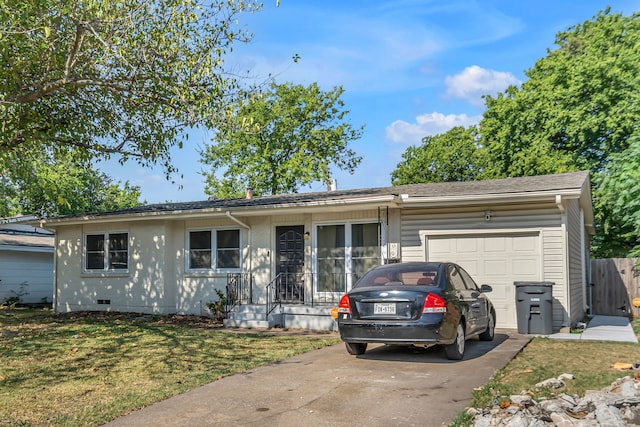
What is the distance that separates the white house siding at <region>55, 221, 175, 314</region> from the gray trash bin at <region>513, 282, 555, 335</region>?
9653mm

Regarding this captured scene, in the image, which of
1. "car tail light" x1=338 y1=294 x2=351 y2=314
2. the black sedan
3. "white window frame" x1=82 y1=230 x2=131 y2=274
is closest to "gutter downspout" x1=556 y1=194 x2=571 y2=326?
the black sedan

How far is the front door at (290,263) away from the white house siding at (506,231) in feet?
9.31

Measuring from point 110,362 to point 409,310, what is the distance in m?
4.61

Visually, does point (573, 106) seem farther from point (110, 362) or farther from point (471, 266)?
point (110, 362)

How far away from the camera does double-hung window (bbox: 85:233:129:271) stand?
16.6 metres

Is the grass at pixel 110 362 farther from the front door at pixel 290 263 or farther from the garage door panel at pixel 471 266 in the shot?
the garage door panel at pixel 471 266

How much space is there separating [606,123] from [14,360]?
81.7ft

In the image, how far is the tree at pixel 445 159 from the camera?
116ft

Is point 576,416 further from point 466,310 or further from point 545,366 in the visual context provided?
point 466,310

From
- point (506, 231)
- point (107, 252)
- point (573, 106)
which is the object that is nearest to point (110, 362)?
point (506, 231)

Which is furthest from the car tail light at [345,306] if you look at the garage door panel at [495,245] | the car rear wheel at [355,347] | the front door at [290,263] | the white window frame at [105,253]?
the white window frame at [105,253]

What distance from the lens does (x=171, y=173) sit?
1321 cm

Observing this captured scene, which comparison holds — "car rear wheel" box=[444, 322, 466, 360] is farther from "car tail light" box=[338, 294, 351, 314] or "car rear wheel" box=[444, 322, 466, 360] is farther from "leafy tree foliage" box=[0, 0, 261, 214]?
"leafy tree foliage" box=[0, 0, 261, 214]

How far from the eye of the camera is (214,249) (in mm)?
15289
